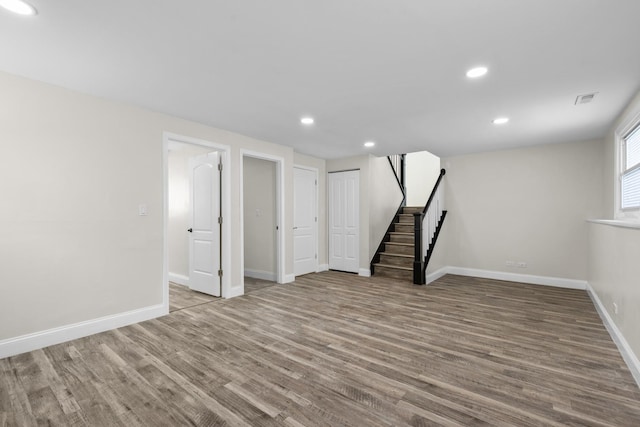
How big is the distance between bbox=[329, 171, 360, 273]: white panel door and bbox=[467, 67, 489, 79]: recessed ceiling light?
11.7ft

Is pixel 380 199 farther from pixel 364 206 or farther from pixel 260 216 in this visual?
pixel 260 216

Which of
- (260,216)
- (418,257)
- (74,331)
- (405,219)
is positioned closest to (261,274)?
(260,216)

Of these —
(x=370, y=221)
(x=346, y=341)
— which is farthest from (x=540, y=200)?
(x=346, y=341)

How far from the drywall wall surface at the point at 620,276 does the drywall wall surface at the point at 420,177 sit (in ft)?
13.1

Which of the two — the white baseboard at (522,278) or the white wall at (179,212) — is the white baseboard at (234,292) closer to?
the white wall at (179,212)

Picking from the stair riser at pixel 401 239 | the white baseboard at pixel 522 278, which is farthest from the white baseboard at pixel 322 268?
the white baseboard at pixel 522 278

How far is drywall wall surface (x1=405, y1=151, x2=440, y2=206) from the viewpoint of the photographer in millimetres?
7820

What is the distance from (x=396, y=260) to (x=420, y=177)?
2944 mm

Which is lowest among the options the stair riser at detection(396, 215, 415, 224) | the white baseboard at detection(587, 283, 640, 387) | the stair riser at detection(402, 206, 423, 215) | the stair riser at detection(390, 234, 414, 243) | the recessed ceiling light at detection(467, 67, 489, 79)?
the white baseboard at detection(587, 283, 640, 387)

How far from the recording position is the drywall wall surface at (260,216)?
5.50 meters

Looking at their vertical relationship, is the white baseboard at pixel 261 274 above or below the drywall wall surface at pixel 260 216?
below

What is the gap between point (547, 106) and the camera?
330 cm

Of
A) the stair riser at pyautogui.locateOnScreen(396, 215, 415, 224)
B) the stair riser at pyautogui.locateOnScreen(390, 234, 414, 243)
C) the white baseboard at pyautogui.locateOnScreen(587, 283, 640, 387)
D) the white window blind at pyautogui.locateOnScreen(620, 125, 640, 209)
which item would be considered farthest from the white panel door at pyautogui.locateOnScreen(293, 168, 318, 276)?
the white window blind at pyautogui.locateOnScreen(620, 125, 640, 209)

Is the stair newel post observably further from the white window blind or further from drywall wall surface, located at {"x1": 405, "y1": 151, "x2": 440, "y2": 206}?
drywall wall surface, located at {"x1": 405, "y1": 151, "x2": 440, "y2": 206}
